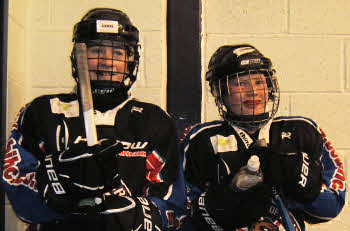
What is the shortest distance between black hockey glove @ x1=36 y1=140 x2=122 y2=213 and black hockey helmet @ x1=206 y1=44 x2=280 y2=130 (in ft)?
2.42

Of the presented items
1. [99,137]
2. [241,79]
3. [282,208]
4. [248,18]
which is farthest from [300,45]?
[99,137]

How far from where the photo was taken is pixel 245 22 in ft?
8.53

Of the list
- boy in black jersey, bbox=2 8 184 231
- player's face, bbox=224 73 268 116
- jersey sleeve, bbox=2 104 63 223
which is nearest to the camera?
boy in black jersey, bbox=2 8 184 231

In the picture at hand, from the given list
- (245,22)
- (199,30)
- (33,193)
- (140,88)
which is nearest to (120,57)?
(33,193)

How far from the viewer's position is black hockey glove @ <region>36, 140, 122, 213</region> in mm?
1293

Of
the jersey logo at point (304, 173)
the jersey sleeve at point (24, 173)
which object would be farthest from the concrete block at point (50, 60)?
the jersey logo at point (304, 173)

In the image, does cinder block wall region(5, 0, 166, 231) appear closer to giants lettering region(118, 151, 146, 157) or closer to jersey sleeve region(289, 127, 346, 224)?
giants lettering region(118, 151, 146, 157)

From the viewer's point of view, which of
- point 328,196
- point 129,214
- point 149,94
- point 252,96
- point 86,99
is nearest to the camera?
point 86,99

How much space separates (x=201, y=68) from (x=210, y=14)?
36cm

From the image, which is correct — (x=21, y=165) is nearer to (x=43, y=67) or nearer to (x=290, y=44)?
(x=43, y=67)

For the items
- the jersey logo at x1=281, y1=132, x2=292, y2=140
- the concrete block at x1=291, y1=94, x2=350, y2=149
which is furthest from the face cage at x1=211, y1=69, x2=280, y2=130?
the concrete block at x1=291, y1=94, x2=350, y2=149

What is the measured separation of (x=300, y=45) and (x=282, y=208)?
1317 millimetres

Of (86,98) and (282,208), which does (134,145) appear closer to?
(86,98)

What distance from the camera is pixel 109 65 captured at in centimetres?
169
